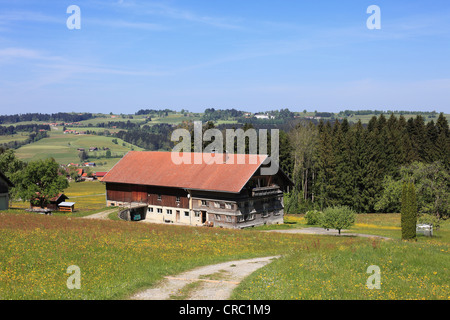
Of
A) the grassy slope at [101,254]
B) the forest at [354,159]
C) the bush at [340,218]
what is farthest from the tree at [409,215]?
the forest at [354,159]

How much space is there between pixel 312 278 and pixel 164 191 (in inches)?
1741

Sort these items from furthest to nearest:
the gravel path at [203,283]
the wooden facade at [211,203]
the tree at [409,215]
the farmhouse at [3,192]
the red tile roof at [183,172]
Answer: the farmhouse at [3,192]
the red tile roof at [183,172]
the wooden facade at [211,203]
the tree at [409,215]
the gravel path at [203,283]

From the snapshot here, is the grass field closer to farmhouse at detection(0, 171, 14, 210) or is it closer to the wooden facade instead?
the wooden facade

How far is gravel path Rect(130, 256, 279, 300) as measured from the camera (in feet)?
55.8

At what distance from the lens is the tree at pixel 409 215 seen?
3778 centimetres

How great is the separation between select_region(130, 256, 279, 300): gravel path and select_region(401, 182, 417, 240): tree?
62.6 ft

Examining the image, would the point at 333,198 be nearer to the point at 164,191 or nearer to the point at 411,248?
the point at 164,191

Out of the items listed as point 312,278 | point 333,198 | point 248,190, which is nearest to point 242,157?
point 248,190

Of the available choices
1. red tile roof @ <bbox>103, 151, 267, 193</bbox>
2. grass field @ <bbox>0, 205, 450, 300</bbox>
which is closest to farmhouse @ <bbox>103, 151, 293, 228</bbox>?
red tile roof @ <bbox>103, 151, 267, 193</bbox>

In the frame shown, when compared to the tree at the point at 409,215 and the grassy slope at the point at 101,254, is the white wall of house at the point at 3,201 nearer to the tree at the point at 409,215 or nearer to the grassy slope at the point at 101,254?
the grassy slope at the point at 101,254

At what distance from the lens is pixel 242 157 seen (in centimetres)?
5881

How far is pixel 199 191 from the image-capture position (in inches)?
2259

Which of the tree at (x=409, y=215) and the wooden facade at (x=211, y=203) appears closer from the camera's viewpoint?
the tree at (x=409, y=215)

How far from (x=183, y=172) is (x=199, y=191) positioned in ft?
15.7
